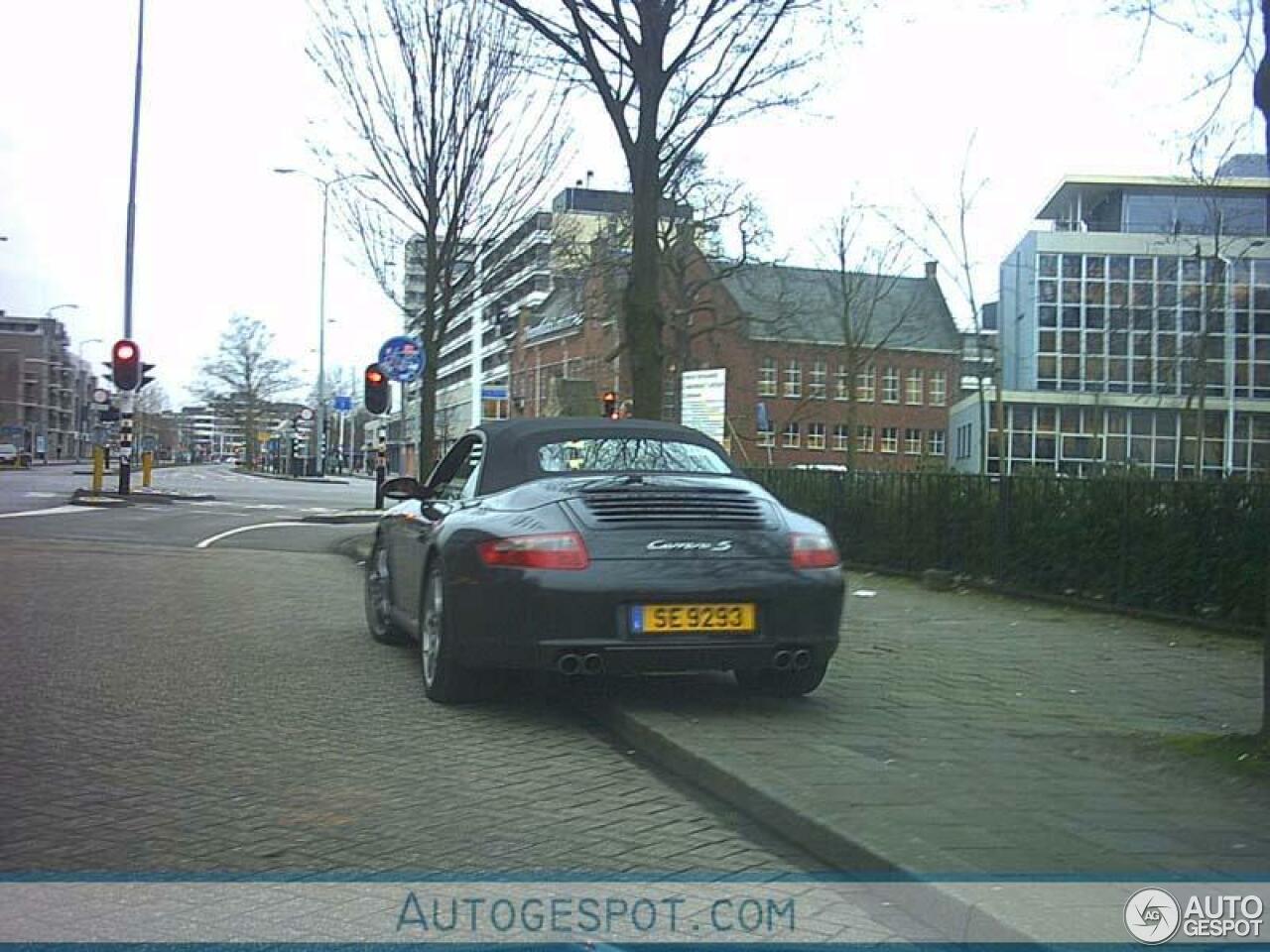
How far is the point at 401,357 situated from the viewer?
20.8m

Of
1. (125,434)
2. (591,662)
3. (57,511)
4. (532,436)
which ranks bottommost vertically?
(57,511)

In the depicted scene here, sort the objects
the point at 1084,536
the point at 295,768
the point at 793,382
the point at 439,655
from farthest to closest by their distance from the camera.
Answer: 1. the point at 793,382
2. the point at 1084,536
3. the point at 439,655
4. the point at 295,768

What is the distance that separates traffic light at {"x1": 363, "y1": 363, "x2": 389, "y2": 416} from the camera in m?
23.9

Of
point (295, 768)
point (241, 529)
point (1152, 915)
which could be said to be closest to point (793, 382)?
point (241, 529)

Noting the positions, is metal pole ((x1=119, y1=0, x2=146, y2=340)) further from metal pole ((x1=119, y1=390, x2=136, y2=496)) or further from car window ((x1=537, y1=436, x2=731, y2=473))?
car window ((x1=537, y1=436, x2=731, y2=473))

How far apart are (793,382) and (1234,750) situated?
243 ft

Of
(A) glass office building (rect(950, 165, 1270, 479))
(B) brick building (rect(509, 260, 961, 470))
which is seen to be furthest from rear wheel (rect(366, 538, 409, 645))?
(B) brick building (rect(509, 260, 961, 470))

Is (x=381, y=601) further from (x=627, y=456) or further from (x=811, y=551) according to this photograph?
(x=811, y=551)

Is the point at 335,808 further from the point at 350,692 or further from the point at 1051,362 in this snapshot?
the point at 1051,362

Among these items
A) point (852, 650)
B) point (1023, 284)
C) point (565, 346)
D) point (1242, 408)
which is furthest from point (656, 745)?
point (565, 346)

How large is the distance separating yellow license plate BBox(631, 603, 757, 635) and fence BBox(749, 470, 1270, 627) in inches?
191

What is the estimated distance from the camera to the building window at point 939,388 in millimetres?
82438

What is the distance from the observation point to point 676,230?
43.5 meters

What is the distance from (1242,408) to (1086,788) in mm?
47007
